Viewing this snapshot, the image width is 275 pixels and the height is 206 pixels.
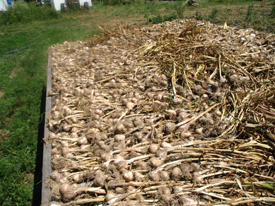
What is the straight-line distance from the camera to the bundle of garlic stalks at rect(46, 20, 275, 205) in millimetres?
Result: 1279

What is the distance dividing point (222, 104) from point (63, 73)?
9.00 ft

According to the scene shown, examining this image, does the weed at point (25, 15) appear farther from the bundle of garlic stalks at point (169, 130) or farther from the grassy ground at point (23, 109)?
the bundle of garlic stalks at point (169, 130)

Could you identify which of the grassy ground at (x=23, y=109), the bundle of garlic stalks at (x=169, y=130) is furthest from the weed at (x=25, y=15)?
the bundle of garlic stalks at (x=169, y=130)

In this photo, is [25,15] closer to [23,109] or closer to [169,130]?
[23,109]

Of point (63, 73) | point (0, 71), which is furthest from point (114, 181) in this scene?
point (0, 71)

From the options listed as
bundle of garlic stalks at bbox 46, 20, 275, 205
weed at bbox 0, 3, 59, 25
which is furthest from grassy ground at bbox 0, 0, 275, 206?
weed at bbox 0, 3, 59, 25

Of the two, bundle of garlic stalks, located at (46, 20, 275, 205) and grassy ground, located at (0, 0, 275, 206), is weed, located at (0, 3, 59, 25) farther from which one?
bundle of garlic stalks, located at (46, 20, 275, 205)

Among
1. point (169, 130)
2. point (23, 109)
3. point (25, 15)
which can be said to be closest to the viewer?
point (169, 130)

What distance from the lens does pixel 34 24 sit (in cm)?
1143

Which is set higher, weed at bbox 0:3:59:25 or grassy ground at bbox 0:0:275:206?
weed at bbox 0:3:59:25

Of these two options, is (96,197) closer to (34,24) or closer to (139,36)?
(139,36)

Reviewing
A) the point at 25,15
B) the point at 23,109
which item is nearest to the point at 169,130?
the point at 23,109

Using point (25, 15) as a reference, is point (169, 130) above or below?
below

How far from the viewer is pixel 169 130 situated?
169 centimetres
